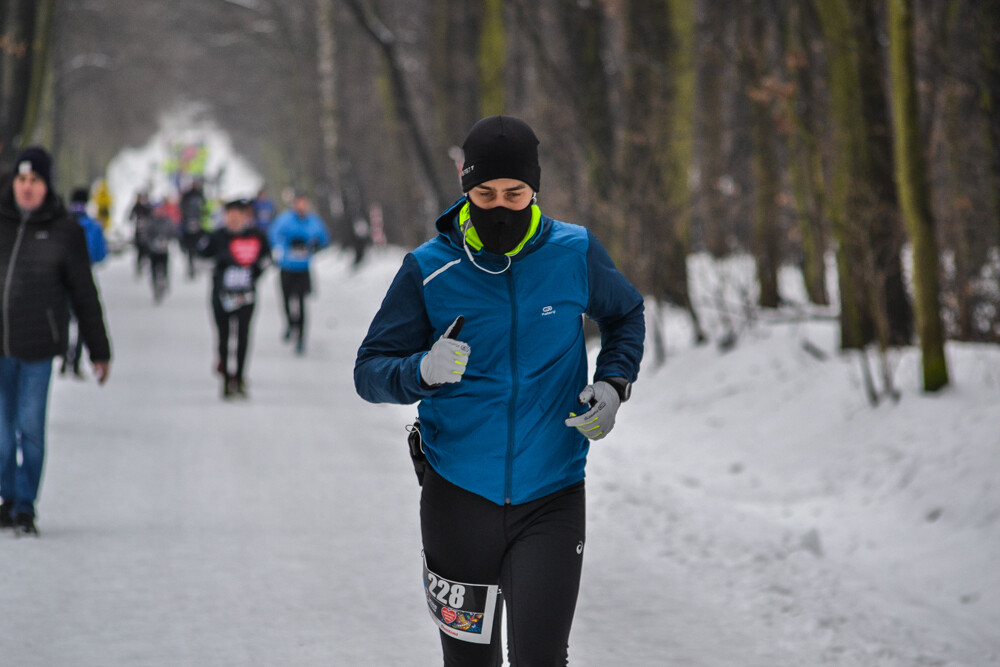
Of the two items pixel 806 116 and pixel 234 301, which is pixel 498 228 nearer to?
pixel 806 116

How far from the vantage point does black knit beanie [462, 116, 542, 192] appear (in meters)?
3.46

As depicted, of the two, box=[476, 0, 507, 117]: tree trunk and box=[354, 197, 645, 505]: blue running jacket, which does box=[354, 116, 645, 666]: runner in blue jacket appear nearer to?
box=[354, 197, 645, 505]: blue running jacket

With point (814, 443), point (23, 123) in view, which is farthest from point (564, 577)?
point (23, 123)

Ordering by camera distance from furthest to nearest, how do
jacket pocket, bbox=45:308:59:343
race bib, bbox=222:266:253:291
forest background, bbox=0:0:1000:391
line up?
race bib, bbox=222:266:253:291, forest background, bbox=0:0:1000:391, jacket pocket, bbox=45:308:59:343

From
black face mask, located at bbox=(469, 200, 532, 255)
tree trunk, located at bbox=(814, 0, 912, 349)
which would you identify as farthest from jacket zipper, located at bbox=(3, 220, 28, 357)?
tree trunk, located at bbox=(814, 0, 912, 349)

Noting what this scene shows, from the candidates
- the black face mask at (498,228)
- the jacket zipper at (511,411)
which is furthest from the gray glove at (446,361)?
the black face mask at (498,228)

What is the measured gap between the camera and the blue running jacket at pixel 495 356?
3469 millimetres

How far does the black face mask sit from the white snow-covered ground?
90.4 inches

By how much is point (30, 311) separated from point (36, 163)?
81cm

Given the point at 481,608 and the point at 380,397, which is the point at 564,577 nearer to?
the point at 481,608

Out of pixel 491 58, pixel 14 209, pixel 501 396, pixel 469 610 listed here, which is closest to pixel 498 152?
pixel 501 396

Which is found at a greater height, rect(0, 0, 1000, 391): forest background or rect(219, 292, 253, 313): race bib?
rect(0, 0, 1000, 391): forest background

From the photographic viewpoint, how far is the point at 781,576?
20.6 ft

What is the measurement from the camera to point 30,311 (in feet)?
22.0
